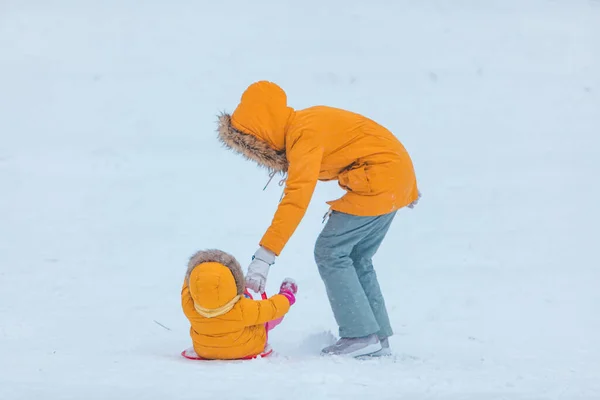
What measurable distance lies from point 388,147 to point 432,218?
Answer: 280cm

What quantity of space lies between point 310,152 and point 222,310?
82 centimetres

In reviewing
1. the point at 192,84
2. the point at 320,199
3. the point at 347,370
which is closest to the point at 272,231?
the point at 347,370

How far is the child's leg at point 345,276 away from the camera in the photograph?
11.9 ft

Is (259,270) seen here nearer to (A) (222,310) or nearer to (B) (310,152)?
(A) (222,310)

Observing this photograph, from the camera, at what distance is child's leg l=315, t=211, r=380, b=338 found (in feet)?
11.9

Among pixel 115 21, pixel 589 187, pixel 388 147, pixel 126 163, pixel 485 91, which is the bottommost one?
pixel 388 147

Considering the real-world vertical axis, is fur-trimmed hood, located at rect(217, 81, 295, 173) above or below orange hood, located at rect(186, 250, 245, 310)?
above

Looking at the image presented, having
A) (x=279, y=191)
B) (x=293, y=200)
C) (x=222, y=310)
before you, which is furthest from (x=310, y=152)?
(x=279, y=191)

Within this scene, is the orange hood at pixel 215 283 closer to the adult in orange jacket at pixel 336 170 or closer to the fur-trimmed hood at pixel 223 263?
the fur-trimmed hood at pixel 223 263

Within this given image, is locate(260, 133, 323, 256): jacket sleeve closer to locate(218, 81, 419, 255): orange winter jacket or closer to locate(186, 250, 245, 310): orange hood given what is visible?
locate(218, 81, 419, 255): orange winter jacket

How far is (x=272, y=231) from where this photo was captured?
3.38 meters

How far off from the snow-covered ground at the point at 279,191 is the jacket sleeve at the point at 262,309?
0.64 feet

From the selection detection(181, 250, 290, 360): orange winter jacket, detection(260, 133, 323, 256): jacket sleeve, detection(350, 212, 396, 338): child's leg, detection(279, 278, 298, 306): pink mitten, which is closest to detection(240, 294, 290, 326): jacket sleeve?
detection(181, 250, 290, 360): orange winter jacket

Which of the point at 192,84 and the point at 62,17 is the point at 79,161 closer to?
the point at 192,84
